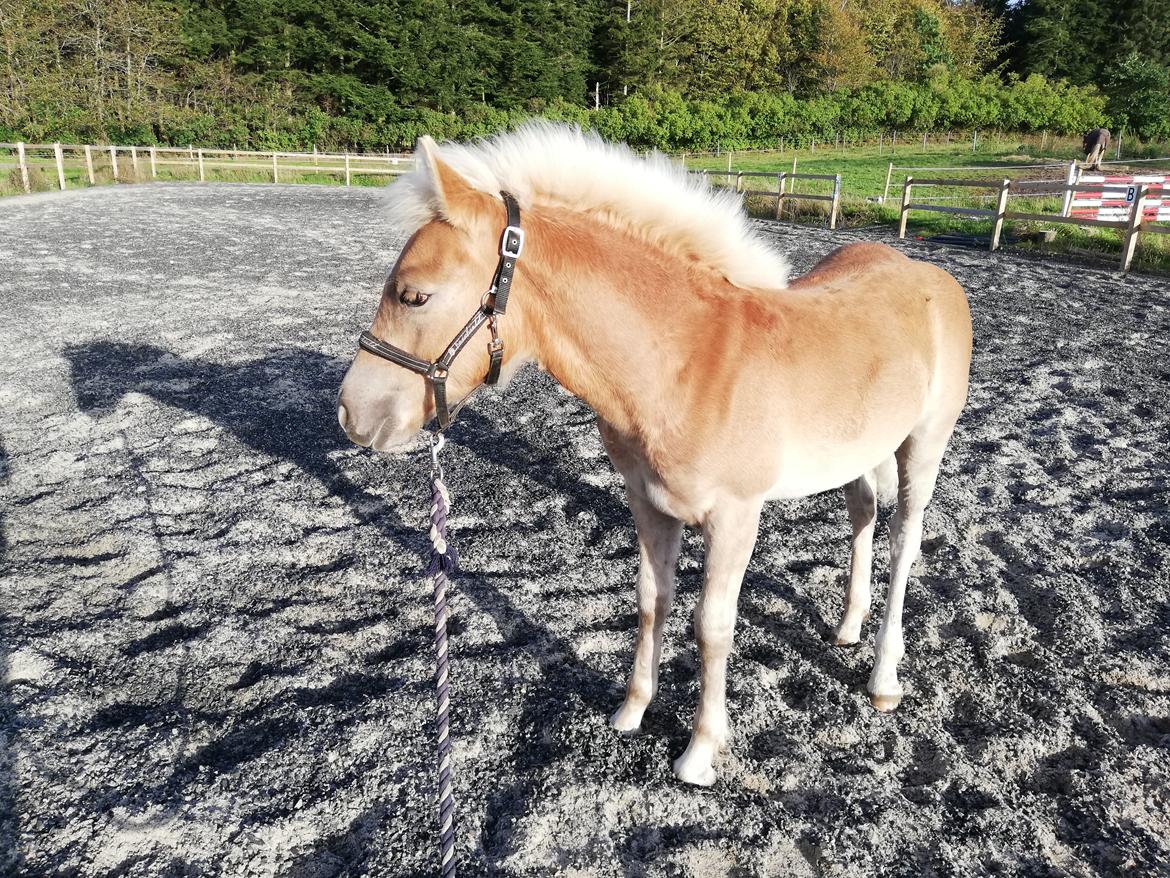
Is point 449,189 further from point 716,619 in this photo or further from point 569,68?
point 569,68

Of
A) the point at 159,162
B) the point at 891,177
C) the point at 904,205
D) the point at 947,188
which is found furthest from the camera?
the point at 891,177

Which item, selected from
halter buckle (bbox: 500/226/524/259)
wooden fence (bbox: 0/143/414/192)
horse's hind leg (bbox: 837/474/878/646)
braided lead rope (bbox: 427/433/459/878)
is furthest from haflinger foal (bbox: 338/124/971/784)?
wooden fence (bbox: 0/143/414/192)

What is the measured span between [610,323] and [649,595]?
1.07m

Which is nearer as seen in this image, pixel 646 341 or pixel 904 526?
pixel 646 341

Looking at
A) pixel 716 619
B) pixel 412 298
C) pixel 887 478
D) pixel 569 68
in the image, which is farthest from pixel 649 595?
pixel 569 68

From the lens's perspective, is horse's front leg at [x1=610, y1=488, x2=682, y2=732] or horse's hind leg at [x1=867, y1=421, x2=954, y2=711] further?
horse's hind leg at [x1=867, y1=421, x2=954, y2=711]

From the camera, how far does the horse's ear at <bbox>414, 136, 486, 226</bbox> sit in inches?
71.5

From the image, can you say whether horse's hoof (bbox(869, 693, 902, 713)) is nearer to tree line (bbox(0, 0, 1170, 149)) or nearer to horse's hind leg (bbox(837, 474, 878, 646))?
horse's hind leg (bbox(837, 474, 878, 646))

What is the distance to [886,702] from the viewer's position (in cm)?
285

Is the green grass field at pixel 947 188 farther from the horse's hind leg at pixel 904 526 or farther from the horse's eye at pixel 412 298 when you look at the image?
the horse's eye at pixel 412 298

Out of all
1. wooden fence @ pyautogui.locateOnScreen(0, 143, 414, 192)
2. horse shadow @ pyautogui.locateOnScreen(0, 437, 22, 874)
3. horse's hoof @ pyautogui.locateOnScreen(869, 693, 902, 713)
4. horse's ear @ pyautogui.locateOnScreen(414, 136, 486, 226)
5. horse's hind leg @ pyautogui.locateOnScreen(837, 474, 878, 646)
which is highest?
wooden fence @ pyautogui.locateOnScreen(0, 143, 414, 192)

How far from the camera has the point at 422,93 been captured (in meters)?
47.1

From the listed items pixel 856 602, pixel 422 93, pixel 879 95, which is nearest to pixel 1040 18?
pixel 879 95

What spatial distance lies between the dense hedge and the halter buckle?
144ft
